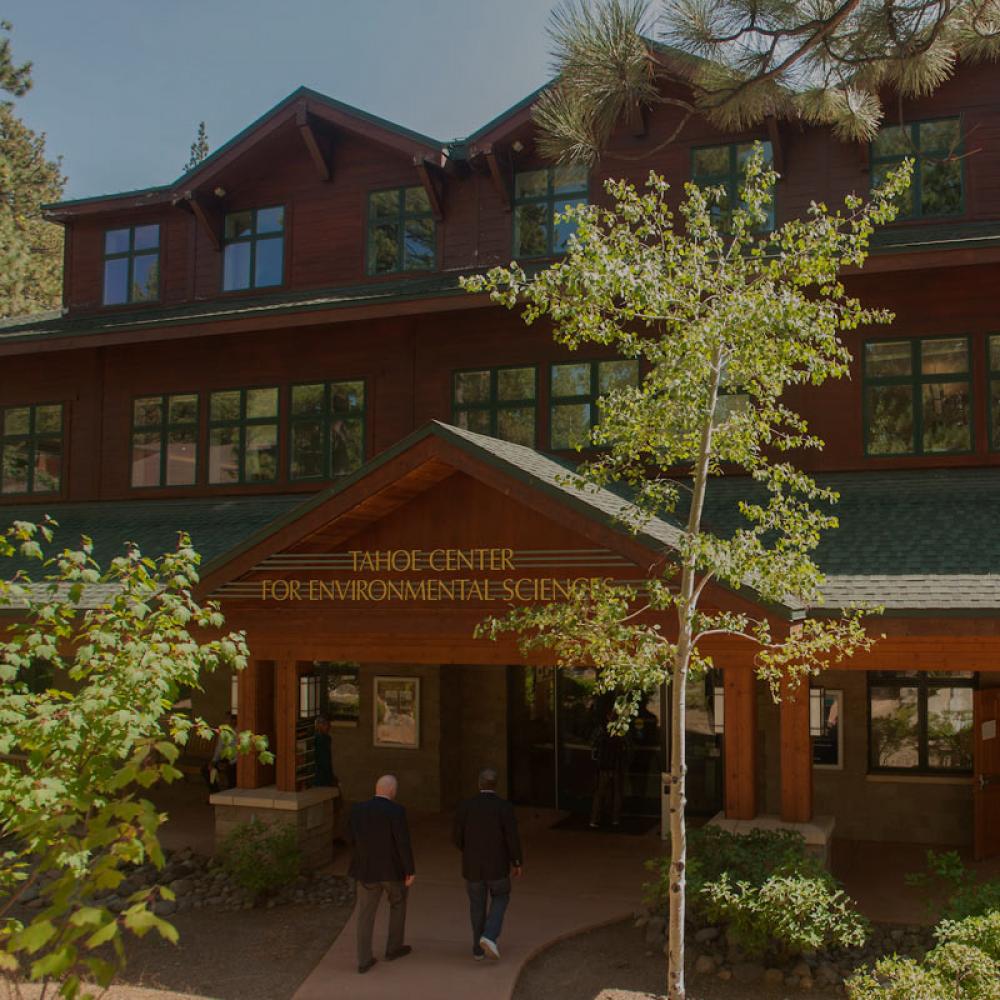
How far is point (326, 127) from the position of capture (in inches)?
683

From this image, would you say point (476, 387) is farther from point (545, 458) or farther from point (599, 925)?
point (599, 925)

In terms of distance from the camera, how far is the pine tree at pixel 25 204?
111 feet

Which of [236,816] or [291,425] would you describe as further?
[291,425]

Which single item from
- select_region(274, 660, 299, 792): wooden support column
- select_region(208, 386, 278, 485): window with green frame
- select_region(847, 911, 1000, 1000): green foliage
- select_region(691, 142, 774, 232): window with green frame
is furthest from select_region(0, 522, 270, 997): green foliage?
select_region(691, 142, 774, 232): window with green frame

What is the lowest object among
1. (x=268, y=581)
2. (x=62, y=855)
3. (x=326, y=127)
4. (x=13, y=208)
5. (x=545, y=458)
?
(x=62, y=855)

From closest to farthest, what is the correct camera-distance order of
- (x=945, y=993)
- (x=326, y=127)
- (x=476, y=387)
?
(x=945, y=993), (x=476, y=387), (x=326, y=127)

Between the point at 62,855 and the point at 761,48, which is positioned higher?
the point at 761,48

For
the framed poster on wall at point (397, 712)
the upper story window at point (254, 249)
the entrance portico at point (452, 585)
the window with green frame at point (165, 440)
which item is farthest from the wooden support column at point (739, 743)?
the upper story window at point (254, 249)

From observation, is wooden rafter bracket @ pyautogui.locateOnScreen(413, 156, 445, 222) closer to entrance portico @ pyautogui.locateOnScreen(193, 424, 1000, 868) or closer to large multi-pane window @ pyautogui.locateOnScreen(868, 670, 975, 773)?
entrance portico @ pyautogui.locateOnScreen(193, 424, 1000, 868)

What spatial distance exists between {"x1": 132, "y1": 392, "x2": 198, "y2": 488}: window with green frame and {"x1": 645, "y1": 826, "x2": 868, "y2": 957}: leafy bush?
1056cm

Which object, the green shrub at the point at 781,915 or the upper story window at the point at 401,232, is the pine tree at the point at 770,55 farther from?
the green shrub at the point at 781,915

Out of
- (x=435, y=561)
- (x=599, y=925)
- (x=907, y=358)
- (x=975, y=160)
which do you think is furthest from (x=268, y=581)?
(x=975, y=160)

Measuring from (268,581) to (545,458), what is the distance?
3349mm

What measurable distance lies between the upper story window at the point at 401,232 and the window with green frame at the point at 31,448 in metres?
6.11
